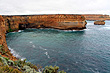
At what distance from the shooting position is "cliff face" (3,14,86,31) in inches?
2709

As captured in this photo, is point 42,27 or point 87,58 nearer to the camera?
point 87,58

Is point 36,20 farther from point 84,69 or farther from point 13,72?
point 13,72

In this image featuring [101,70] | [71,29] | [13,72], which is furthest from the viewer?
[71,29]

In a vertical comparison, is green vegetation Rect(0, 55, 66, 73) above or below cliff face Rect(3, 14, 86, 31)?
below

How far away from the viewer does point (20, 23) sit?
78562 millimetres

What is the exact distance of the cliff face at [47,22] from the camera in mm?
68812

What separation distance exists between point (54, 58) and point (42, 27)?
61987 mm

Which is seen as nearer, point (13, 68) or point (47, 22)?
point (13, 68)

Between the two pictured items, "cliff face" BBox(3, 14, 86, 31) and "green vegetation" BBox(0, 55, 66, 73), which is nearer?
"green vegetation" BBox(0, 55, 66, 73)

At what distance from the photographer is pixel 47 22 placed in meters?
80.9

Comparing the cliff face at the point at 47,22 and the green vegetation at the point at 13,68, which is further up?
the cliff face at the point at 47,22

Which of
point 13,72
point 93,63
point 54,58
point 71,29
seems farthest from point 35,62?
point 71,29

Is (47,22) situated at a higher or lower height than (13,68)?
higher

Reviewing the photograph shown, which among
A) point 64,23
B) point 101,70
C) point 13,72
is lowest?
point 101,70
